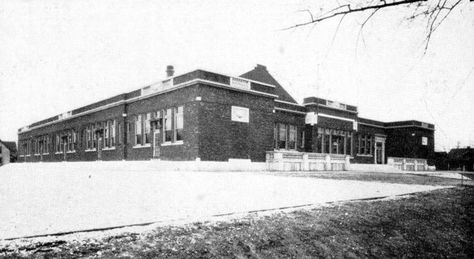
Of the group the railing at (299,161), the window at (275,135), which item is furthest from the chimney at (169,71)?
the railing at (299,161)

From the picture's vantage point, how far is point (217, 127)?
20.0 metres

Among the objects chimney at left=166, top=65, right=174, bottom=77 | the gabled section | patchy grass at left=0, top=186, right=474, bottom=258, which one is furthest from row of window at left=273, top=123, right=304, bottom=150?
patchy grass at left=0, top=186, right=474, bottom=258

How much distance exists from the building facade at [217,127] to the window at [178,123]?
0.20ft

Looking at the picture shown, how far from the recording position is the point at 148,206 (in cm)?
597

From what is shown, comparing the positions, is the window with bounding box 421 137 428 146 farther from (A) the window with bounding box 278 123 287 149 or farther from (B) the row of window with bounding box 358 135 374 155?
(A) the window with bounding box 278 123 287 149

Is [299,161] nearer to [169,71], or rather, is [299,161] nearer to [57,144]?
[169,71]

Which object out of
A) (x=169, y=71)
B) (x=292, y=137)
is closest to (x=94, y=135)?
(x=169, y=71)

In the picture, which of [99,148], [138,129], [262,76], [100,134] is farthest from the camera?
[262,76]

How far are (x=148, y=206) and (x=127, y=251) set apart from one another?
2.50 m

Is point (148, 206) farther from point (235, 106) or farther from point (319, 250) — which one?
point (235, 106)

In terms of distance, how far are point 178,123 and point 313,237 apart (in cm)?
1700

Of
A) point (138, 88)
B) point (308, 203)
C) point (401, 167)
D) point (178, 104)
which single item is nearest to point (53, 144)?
point (138, 88)

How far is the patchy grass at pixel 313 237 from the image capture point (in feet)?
11.8

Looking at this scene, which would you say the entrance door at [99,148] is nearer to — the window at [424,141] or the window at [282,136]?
the window at [282,136]
